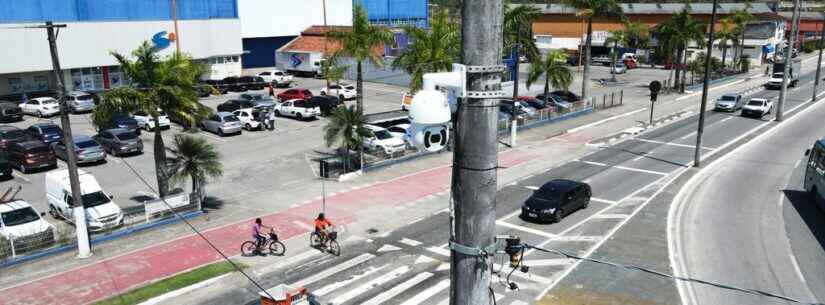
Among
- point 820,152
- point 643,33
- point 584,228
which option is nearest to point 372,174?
point 584,228

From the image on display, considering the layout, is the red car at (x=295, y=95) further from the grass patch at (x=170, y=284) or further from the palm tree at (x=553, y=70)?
the grass patch at (x=170, y=284)

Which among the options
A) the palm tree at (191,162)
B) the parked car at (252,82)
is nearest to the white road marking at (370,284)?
the palm tree at (191,162)

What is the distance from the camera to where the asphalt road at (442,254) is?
18328mm

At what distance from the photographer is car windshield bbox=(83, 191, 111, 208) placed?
79.3 feet

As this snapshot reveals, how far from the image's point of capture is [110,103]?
23.3 m

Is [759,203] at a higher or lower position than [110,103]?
lower

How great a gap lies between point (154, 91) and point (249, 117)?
61.7 feet

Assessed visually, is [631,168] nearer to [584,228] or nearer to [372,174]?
[584,228]

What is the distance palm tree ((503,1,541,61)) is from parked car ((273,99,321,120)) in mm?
14703

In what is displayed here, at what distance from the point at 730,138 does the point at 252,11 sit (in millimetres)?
55238

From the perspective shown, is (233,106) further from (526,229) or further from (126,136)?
(526,229)

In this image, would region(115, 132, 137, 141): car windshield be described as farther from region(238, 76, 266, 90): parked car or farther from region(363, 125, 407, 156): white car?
region(238, 76, 266, 90): parked car

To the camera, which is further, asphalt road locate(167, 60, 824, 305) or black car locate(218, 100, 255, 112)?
black car locate(218, 100, 255, 112)

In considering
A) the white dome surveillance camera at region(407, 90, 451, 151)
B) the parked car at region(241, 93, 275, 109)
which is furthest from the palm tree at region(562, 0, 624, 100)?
the white dome surveillance camera at region(407, 90, 451, 151)
